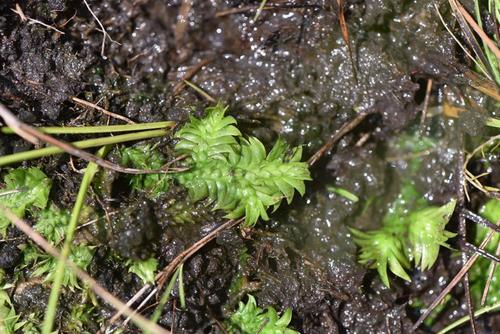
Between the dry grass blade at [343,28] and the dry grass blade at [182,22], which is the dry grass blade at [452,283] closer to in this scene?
the dry grass blade at [343,28]

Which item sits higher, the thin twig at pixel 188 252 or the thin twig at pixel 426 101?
the thin twig at pixel 426 101

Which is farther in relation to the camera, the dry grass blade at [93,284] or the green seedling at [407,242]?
the green seedling at [407,242]

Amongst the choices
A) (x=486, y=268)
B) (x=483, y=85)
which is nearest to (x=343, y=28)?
(x=483, y=85)

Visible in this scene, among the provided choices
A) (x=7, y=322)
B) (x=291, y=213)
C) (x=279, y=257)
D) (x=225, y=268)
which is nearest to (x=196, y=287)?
(x=225, y=268)

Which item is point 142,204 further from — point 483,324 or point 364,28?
point 483,324

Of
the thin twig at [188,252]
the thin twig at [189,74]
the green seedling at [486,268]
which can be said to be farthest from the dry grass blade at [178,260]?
the green seedling at [486,268]

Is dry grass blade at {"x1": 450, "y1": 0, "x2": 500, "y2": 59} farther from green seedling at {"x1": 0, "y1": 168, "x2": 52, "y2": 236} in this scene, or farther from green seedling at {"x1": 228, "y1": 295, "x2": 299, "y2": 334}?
green seedling at {"x1": 0, "y1": 168, "x2": 52, "y2": 236}

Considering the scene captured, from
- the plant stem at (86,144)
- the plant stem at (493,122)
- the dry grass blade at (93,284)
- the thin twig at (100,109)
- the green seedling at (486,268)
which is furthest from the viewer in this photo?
the green seedling at (486,268)
